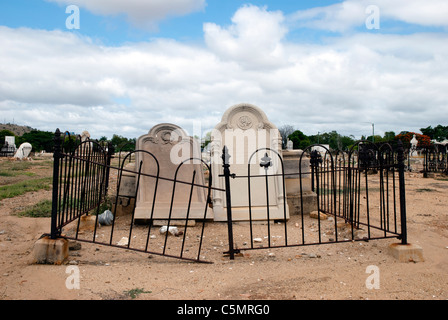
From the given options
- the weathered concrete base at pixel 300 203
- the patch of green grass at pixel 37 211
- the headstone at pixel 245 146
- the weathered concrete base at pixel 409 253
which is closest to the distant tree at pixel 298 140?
the weathered concrete base at pixel 300 203

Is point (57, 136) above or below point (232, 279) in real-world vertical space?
above

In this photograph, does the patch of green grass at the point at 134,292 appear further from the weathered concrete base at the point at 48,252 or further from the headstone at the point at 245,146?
the headstone at the point at 245,146

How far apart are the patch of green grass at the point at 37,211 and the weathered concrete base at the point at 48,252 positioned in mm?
2835

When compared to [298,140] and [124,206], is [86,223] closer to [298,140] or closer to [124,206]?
[124,206]

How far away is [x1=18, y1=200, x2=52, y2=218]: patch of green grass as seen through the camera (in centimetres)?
636

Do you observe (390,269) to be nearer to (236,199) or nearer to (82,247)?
(236,199)

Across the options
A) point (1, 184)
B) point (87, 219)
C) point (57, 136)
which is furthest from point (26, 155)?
point (57, 136)

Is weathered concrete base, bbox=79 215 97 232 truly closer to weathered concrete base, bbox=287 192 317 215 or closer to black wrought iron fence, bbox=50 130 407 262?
black wrought iron fence, bbox=50 130 407 262

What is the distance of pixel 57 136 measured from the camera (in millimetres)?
3840

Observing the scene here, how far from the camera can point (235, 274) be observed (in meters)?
3.62

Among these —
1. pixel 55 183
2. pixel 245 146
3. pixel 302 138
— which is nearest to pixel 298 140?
pixel 302 138

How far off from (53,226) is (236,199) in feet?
11.7

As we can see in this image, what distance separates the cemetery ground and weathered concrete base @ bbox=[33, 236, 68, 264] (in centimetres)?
8

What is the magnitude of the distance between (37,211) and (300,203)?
5.25 metres
